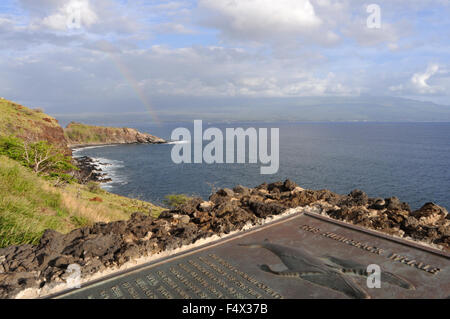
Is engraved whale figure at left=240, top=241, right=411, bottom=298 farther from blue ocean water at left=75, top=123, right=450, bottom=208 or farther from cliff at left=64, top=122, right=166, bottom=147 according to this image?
cliff at left=64, top=122, right=166, bottom=147

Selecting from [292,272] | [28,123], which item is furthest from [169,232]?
[28,123]

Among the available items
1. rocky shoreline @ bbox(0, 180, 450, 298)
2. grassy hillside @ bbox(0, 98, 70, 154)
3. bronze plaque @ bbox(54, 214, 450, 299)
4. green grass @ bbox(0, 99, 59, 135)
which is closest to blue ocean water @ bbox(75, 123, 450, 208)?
grassy hillside @ bbox(0, 98, 70, 154)

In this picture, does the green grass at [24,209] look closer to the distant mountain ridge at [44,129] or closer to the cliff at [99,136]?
the distant mountain ridge at [44,129]

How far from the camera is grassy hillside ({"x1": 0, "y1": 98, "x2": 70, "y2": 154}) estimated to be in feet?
193

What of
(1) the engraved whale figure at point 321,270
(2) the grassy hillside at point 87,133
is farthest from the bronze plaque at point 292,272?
(2) the grassy hillside at point 87,133

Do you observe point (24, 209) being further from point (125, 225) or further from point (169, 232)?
point (169, 232)

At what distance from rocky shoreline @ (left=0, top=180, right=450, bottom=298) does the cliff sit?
121 m

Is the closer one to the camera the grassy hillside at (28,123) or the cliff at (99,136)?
the grassy hillside at (28,123)

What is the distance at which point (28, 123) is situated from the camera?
65312 mm

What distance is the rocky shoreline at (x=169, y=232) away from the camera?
4988 millimetres

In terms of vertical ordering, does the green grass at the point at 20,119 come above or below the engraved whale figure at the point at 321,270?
above

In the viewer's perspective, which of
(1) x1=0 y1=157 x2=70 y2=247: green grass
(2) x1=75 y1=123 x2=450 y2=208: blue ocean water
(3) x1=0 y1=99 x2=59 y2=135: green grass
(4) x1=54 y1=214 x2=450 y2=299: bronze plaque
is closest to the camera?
(4) x1=54 y1=214 x2=450 y2=299: bronze plaque
